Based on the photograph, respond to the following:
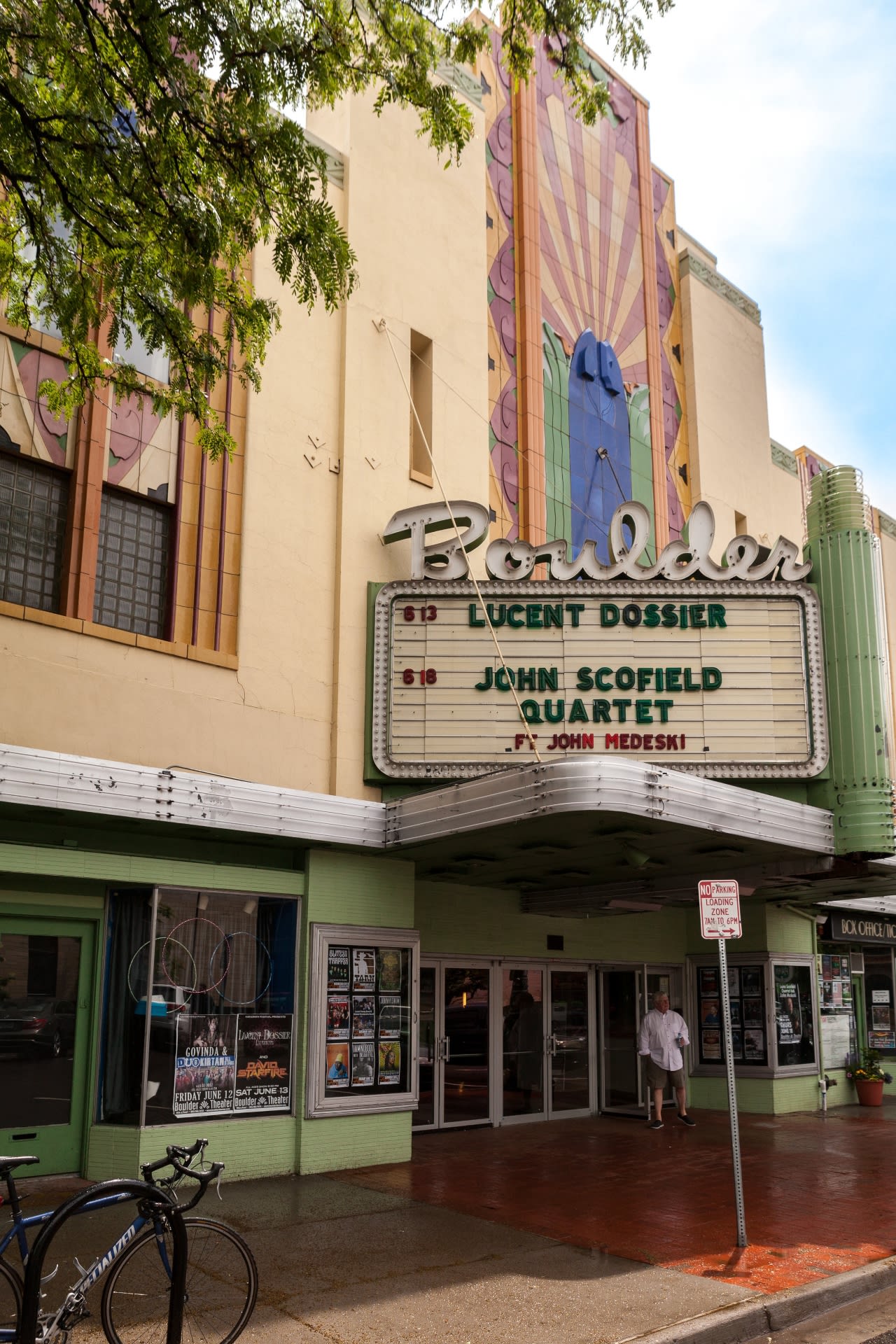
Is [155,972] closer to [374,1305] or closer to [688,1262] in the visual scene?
[374,1305]

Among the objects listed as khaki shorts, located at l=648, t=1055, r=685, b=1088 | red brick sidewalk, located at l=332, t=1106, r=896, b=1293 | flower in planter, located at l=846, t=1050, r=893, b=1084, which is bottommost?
red brick sidewalk, located at l=332, t=1106, r=896, b=1293

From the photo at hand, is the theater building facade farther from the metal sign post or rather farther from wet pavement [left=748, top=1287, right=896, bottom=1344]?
wet pavement [left=748, top=1287, right=896, bottom=1344]

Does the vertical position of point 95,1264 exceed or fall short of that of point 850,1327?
it exceeds it

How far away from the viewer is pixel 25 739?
1059 cm

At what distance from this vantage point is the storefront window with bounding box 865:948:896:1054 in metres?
21.4

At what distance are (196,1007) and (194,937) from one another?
2.24 feet

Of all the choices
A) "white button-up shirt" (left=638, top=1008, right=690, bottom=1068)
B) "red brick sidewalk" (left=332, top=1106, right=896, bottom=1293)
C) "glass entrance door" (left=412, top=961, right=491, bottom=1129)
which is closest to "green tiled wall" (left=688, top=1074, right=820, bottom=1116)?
"red brick sidewalk" (left=332, top=1106, right=896, bottom=1293)

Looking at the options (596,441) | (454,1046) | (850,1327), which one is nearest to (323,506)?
(596,441)

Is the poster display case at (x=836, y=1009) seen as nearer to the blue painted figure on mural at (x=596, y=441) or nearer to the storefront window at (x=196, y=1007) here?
the blue painted figure on mural at (x=596, y=441)

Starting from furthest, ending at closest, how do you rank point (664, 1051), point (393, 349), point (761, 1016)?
point (761, 1016) < point (664, 1051) < point (393, 349)

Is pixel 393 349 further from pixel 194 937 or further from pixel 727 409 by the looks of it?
pixel 727 409

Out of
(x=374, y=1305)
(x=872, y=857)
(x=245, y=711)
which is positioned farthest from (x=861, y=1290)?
(x=245, y=711)

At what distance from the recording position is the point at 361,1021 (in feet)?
41.9

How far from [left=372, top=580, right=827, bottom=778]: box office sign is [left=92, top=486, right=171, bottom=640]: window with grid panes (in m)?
2.72
